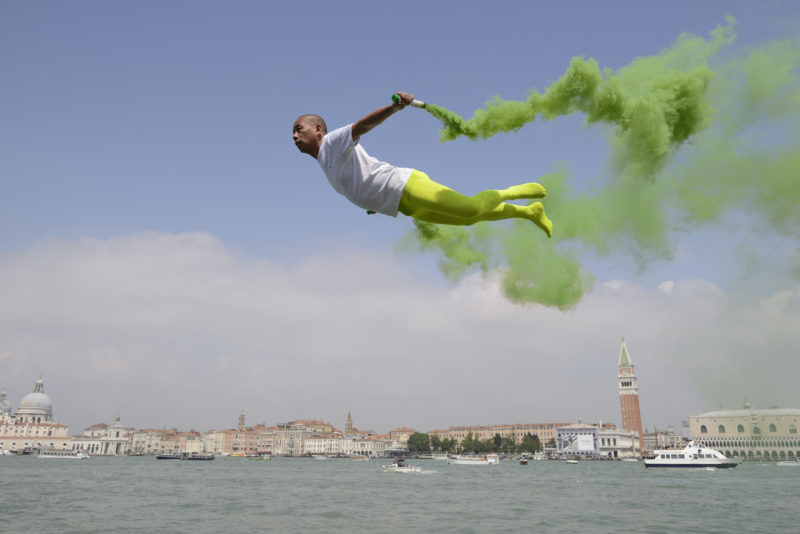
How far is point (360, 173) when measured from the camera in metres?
4.66

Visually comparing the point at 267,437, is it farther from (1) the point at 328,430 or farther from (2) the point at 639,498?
(2) the point at 639,498

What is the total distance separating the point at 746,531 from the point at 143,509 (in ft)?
81.3

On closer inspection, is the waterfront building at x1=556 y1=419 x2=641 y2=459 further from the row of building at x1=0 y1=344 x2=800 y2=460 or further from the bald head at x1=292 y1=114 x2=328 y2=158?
the bald head at x1=292 y1=114 x2=328 y2=158

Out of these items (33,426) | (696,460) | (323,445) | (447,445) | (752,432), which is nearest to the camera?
(696,460)

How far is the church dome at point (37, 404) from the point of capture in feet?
481

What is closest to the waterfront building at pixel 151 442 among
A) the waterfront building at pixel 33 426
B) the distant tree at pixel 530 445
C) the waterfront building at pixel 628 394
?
the waterfront building at pixel 33 426

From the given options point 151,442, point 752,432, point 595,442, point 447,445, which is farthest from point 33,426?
point 752,432

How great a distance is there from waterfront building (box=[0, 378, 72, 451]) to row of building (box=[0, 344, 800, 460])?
Answer: 0.23m

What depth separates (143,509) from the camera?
80.9ft

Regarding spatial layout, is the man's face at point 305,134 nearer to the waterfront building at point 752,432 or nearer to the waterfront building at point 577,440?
the waterfront building at point 577,440

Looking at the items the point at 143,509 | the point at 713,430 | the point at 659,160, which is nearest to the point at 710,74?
the point at 659,160

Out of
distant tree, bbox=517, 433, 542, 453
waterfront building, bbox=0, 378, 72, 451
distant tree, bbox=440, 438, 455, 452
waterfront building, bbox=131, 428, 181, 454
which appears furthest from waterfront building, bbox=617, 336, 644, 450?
waterfront building, bbox=0, 378, 72, 451

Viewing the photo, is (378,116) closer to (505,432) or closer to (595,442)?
(595,442)

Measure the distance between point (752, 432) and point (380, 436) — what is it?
337 feet
